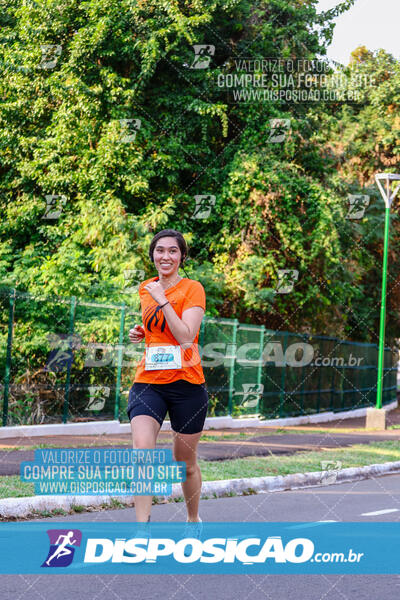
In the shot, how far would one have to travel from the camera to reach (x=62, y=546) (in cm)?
615

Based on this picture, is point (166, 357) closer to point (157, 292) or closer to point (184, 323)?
point (184, 323)

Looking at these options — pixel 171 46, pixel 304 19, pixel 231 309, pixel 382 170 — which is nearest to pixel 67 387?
pixel 231 309

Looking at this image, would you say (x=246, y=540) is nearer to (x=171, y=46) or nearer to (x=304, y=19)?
(x=171, y=46)

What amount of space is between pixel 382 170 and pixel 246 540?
2724 cm

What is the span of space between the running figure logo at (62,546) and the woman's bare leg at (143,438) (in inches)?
33.0

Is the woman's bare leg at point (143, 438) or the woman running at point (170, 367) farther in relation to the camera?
the woman running at point (170, 367)

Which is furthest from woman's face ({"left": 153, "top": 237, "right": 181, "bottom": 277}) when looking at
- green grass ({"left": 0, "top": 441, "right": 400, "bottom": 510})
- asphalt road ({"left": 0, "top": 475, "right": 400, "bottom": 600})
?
green grass ({"left": 0, "top": 441, "right": 400, "bottom": 510})

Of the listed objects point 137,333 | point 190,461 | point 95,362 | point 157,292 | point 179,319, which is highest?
point 157,292

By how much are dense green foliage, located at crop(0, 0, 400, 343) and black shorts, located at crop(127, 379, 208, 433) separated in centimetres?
1329

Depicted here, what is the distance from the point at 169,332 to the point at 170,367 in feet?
0.70


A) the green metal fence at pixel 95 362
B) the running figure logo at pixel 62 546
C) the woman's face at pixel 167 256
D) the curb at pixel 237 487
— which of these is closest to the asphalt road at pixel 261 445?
the curb at pixel 237 487

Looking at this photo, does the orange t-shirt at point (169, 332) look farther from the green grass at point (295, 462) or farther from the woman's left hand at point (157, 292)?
the green grass at point (295, 462)

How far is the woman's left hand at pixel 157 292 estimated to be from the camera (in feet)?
17.0

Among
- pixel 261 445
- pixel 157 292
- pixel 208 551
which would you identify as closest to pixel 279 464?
pixel 261 445
